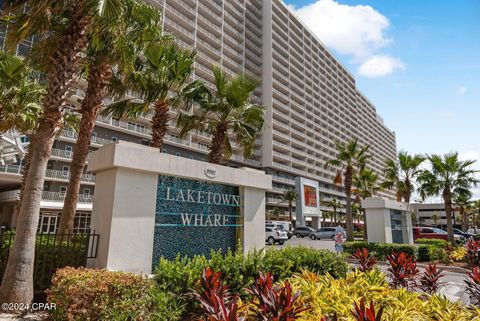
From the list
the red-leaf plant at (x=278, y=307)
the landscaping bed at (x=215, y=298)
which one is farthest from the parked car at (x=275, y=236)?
the red-leaf plant at (x=278, y=307)

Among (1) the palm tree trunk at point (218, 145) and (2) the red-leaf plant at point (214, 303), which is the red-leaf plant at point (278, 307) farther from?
(1) the palm tree trunk at point (218, 145)

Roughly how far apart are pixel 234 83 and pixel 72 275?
33.0ft

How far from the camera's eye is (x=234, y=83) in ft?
44.4

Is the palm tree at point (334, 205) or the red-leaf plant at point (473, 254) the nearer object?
the red-leaf plant at point (473, 254)

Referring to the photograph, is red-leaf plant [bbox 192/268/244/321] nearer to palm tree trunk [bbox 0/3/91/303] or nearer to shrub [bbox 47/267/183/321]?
shrub [bbox 47/267/183/321]

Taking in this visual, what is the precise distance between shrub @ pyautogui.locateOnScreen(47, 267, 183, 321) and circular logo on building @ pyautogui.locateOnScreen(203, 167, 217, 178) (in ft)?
13.3

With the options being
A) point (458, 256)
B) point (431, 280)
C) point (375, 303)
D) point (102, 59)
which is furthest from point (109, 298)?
point (458, 256)

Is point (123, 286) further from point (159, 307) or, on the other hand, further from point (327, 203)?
point (327, 203)

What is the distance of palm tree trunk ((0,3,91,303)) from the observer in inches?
246

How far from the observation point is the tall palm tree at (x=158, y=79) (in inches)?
494

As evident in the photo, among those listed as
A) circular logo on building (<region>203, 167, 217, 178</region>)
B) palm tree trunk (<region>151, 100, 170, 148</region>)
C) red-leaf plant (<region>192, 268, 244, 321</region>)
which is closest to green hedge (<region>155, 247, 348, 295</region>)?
red-leaf plant (<region>192, 268, 244, 321</region>)

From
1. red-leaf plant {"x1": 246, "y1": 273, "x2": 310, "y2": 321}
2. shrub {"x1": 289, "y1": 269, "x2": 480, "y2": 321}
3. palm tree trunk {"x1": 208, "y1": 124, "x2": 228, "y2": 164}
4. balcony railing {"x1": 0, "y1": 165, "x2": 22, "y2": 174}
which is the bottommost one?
shrub {"x1": 289, "y1": 269, "x2": 480, "y2": 321}

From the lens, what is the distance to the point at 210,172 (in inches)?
370

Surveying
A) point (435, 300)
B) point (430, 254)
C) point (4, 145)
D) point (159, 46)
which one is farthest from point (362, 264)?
point (4, 145)
